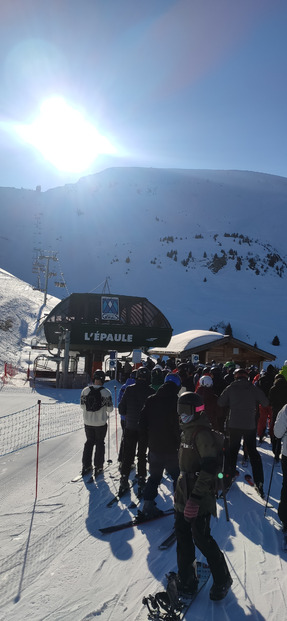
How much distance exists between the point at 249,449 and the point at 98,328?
61.2 feet

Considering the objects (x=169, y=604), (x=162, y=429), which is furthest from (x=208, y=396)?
(x=169, y=604)

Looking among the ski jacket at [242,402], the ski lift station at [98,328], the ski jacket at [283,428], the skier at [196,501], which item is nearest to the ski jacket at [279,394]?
the ski jacket at [242,402]

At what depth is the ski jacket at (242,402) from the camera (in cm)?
663

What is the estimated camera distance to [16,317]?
129ft

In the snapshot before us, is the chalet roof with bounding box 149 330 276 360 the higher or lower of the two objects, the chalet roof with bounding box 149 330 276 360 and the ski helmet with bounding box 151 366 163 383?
the higher

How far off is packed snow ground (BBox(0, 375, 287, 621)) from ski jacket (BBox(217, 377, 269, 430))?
1.19 metres

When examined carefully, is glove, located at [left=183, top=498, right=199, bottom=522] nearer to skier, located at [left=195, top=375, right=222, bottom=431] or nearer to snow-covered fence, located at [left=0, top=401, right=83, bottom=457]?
skier, located at [left=195, top=375, right=222, bottom=431]

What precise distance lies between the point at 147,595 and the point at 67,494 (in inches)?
124

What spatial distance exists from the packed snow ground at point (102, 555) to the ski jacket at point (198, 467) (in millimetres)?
932

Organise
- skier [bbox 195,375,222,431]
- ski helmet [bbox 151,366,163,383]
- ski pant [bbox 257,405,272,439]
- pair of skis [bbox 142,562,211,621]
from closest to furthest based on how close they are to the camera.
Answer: pair of skis [bbox 142,562,211,621] < ski helmet [bbox 151,366,163,383] < skier [bbox 195,375,222,431] < ski pant [bbox 257,405,272,439]

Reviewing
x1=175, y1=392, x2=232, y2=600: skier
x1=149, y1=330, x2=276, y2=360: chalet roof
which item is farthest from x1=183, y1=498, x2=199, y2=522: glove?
x1=149, y1=330, x2=276, y2=360: chalet roof

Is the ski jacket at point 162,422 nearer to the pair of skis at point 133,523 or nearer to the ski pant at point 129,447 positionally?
the pair of skis at point 133,523

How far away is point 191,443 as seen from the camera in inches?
154

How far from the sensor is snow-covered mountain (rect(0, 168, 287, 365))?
50562mm
